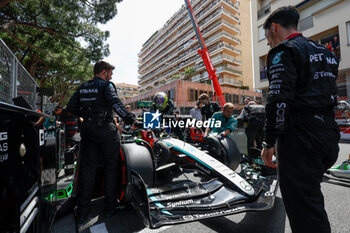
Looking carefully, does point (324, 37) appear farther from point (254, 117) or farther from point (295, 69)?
point (295, 69)

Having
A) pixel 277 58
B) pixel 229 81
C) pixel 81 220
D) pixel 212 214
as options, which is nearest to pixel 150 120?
pixel 81 220

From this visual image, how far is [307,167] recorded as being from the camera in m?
1.16

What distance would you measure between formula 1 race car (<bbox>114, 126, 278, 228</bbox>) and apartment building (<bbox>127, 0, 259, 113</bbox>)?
23.6 m

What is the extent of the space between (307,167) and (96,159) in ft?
6.56

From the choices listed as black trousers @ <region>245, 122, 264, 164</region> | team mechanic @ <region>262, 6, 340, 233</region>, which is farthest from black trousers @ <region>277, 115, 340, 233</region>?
black trousers @ <region>245, 122, 264, 164</region>

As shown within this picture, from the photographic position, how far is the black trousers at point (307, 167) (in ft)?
3.67

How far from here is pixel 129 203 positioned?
2.25 m

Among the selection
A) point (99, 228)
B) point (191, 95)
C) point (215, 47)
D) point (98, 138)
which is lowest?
point (99, 228)

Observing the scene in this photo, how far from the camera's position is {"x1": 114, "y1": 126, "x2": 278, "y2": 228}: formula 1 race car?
5.40ft

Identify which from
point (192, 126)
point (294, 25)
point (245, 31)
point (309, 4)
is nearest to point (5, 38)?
point (192, 126)

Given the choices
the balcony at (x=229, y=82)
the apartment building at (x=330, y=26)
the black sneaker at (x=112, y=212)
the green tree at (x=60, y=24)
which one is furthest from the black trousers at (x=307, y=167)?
the balcony at (x=229, y=82)

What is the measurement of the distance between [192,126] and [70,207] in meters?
5.06

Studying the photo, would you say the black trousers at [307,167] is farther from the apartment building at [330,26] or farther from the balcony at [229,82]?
the balcony at [229,82]

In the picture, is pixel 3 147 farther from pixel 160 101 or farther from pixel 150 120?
pixel 160 101
